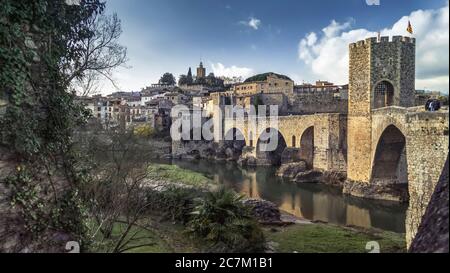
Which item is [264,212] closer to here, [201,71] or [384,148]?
[384,148]

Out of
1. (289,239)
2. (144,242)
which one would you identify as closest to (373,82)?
(289,239)

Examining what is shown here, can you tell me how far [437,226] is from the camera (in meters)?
2.20

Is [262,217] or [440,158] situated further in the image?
[262,217]

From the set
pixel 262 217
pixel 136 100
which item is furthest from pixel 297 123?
pixel 136 100

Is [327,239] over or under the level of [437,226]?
Result: under

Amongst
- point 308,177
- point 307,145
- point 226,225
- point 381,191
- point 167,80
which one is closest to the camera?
point 226,225

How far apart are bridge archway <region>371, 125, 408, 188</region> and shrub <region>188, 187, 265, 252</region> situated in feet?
40.0

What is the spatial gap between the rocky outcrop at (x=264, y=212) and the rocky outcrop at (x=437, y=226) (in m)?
11.0

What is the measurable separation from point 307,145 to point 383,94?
1004 cm

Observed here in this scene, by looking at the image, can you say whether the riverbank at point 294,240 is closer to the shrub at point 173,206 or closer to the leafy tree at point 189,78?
the shrub at point 173,206

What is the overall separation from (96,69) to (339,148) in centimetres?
1981

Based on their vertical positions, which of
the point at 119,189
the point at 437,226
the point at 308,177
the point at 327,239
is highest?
the point at 437,226

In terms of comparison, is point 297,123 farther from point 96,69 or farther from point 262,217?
point 96,69
